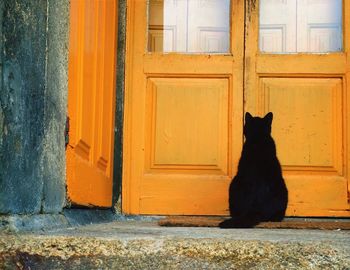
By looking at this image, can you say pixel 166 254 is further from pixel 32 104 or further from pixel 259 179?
pixel 259 179

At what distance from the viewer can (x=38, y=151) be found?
2.18 m

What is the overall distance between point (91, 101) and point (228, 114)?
1.13 metres

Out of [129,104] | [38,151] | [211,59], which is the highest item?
[211,59]

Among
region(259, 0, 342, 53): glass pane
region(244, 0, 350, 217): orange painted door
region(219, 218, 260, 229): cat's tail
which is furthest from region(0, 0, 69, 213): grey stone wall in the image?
region(259, 0, 342, 53): glass pane

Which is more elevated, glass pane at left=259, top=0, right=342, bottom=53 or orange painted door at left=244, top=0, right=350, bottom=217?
glass pane at left=259, top=0, right=342, bottom=53

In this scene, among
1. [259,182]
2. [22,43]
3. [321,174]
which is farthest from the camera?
[321,174]

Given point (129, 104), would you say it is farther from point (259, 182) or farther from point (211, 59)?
point (259, 182)

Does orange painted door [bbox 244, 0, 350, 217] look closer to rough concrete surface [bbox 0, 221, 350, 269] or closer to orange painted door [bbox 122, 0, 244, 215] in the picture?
orange painted door [bbox 122, 0, 244, 215]

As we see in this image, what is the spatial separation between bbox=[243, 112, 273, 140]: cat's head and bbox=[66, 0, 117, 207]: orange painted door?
764 millimetres

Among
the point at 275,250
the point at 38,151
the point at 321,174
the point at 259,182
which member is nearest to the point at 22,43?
the point at 38,151

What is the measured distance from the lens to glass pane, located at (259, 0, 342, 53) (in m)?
4.04

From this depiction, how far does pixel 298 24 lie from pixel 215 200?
1182 millimetres

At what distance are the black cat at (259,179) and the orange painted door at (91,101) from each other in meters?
0.72

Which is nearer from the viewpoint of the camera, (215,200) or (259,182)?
(259,182)
